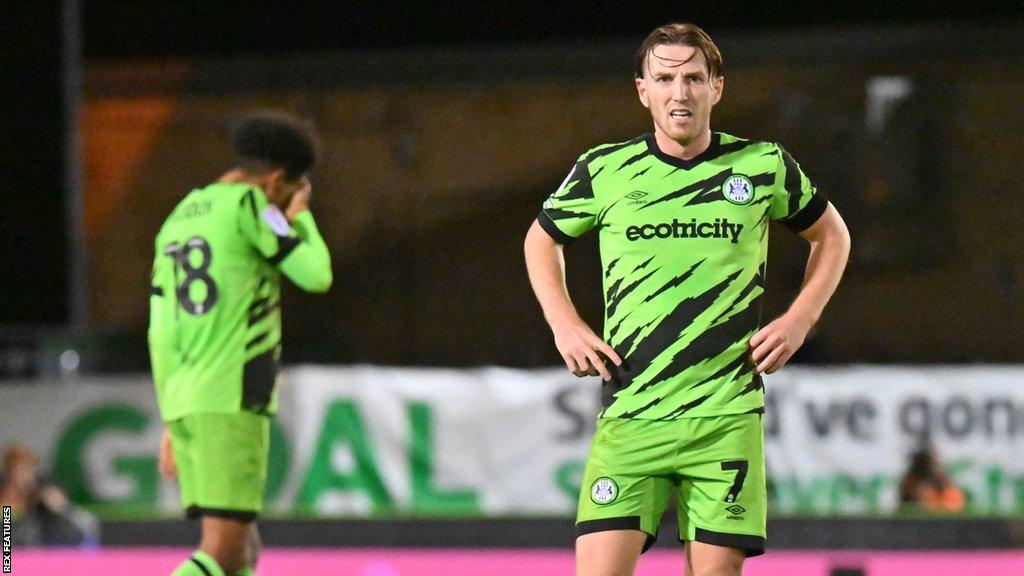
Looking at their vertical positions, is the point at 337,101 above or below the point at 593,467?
above

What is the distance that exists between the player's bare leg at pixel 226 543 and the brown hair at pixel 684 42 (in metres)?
1.86

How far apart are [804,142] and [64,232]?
6.85 meters

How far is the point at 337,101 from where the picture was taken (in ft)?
43.0

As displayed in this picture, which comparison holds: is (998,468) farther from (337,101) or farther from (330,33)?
(330,33)

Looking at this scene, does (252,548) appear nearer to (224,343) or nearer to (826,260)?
(224,343)

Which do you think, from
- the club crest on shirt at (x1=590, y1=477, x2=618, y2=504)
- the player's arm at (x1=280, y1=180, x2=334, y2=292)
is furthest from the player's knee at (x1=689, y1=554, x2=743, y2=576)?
the player's arm at (x1=280, y1=180, x2=334, y2=292)

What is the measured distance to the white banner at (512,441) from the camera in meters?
9.05

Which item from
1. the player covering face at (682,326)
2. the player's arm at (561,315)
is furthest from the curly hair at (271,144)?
the player covering face at (682,326)

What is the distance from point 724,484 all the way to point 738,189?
0.68 metres

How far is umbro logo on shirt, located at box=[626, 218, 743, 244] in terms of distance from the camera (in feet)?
12.7

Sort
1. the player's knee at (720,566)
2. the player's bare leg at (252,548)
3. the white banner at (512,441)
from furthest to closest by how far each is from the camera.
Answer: the white banner at (512,441) < the player's bare leg at (252,548) < the player's knee at (720,566)

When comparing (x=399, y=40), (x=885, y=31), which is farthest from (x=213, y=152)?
(x=885, y=31)

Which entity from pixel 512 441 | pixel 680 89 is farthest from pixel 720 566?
pixel 512 441

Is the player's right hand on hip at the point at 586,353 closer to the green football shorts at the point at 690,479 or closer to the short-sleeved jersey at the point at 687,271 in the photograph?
the short-sleeved jersey at the point at 687,271
